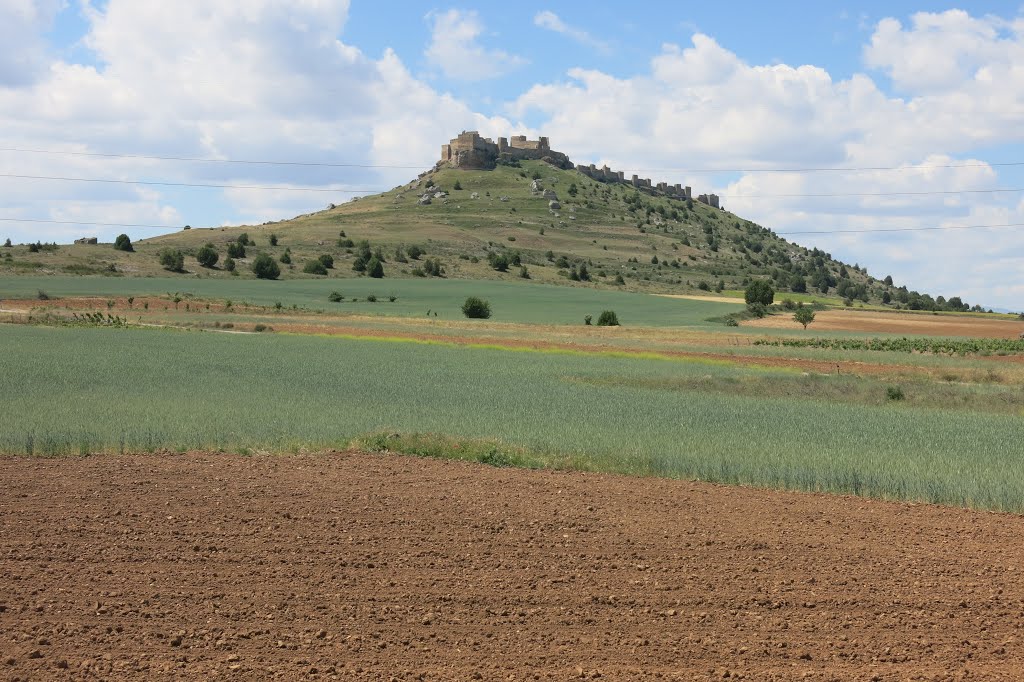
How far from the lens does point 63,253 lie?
362 ft

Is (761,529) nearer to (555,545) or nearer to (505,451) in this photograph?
(555,545)

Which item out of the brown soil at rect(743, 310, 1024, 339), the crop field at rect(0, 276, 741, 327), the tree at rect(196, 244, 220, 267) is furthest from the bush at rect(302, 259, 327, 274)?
the brown soil at rect(743, 310, 1024, 339)

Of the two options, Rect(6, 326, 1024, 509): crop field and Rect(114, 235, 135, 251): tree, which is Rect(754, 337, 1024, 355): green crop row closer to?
Rect(6, 326, 1024, 509): crop field

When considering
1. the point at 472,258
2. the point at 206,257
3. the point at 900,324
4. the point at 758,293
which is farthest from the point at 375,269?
the point at 900,324

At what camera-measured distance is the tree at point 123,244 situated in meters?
122

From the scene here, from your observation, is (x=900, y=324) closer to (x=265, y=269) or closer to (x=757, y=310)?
(x=757, y=310)

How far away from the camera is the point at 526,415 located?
1035 inches

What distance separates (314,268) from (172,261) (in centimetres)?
1800

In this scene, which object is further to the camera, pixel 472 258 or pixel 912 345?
pixel 472 258

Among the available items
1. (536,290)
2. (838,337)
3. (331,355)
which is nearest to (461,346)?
(331,355)

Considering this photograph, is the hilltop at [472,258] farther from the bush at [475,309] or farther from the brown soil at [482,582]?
the brown soil at [482,582]

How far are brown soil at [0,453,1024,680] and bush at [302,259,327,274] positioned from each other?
367ft

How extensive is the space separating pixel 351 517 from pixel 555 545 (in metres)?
2.95

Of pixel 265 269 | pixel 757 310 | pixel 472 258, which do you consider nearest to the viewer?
pixel 757 310
